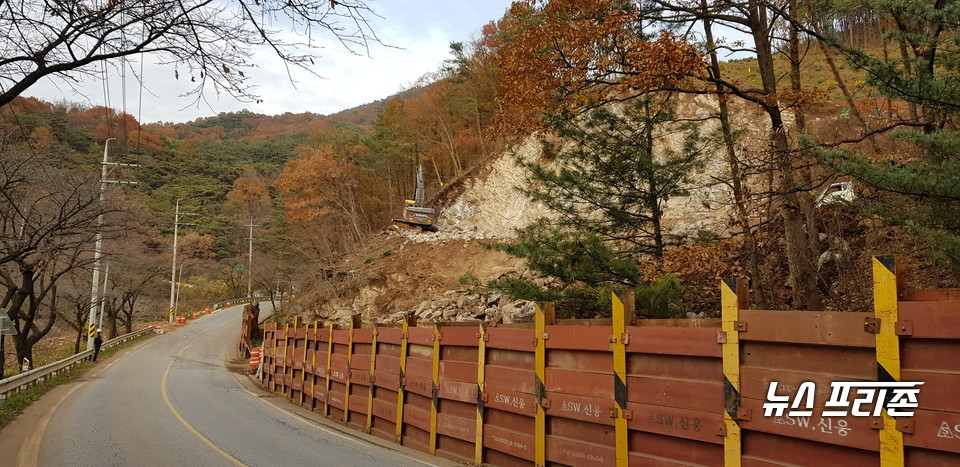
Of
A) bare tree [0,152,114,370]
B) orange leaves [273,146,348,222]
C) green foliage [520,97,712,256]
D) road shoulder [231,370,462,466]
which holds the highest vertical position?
orange leaves [273,146,348,222]

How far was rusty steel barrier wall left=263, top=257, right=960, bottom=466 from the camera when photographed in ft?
12.8

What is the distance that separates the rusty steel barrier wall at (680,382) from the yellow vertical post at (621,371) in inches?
0.4

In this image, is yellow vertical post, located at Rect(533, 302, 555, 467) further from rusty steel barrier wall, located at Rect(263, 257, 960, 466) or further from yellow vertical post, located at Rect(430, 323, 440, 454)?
yellow vertical post, located at Rect(430, 323, 440, 454)

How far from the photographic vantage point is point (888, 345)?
398 cm

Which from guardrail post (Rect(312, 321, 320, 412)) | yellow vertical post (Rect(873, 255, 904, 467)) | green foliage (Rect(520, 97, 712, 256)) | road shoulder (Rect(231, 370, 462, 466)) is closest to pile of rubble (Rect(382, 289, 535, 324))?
road shoulder (Rect(231, 370, 462, 466))

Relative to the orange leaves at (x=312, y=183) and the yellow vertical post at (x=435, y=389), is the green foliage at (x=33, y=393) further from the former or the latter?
the orange leaves at (x=312, y=183)

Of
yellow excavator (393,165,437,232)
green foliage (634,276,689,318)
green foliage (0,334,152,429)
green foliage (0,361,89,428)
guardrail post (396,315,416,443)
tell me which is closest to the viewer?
green foliage (634,276,689,318)

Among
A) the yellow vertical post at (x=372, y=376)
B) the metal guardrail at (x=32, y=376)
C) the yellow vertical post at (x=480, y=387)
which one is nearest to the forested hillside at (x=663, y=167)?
the metal guardrail at (x=32, y=376)

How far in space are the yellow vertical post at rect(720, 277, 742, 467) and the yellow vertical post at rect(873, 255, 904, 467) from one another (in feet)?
3.26

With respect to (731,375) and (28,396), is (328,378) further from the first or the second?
(28,396)

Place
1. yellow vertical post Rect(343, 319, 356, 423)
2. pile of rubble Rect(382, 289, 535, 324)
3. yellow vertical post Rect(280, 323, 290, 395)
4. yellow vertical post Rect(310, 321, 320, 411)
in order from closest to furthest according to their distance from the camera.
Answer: yellow vertical post Rect(343, 319, 356, 423)
yellow vertical post Rect(310, 321, 320, 411)
yellow vertical post Rect(280, 323, 290, 395)
pile of rubble Rect(382, 289, 535, 324)

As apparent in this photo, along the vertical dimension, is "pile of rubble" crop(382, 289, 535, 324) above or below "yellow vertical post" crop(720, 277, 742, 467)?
below

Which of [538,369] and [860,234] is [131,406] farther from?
[860,234]

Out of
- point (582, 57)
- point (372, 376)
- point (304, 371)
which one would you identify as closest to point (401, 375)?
point (372, 376)
